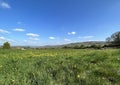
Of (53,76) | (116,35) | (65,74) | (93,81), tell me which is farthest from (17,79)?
(116,35)

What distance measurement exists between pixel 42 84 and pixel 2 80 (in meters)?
1.15

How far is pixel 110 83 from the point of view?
17.0 feet

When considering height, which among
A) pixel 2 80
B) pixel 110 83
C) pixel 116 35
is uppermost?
pixel 116 35

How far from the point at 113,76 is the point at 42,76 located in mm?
2508

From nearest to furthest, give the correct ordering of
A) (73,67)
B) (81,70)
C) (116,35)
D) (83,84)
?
1. (83,84)
2. (81,70)
3. (73,67)
4. (116,35)

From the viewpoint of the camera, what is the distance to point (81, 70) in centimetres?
639

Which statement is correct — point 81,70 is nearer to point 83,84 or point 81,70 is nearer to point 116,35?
point 83,84

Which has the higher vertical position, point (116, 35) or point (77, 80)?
point (116, 35)

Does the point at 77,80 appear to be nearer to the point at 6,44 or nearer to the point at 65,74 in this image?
the point at 65,74

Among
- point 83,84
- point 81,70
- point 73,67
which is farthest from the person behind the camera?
point 73,67

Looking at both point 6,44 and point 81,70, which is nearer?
point 81,70

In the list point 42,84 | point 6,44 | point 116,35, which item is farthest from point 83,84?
point 116,35

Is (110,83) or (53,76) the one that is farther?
(53,76)

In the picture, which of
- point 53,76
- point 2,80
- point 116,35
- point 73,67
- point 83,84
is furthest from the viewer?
point 116,35
